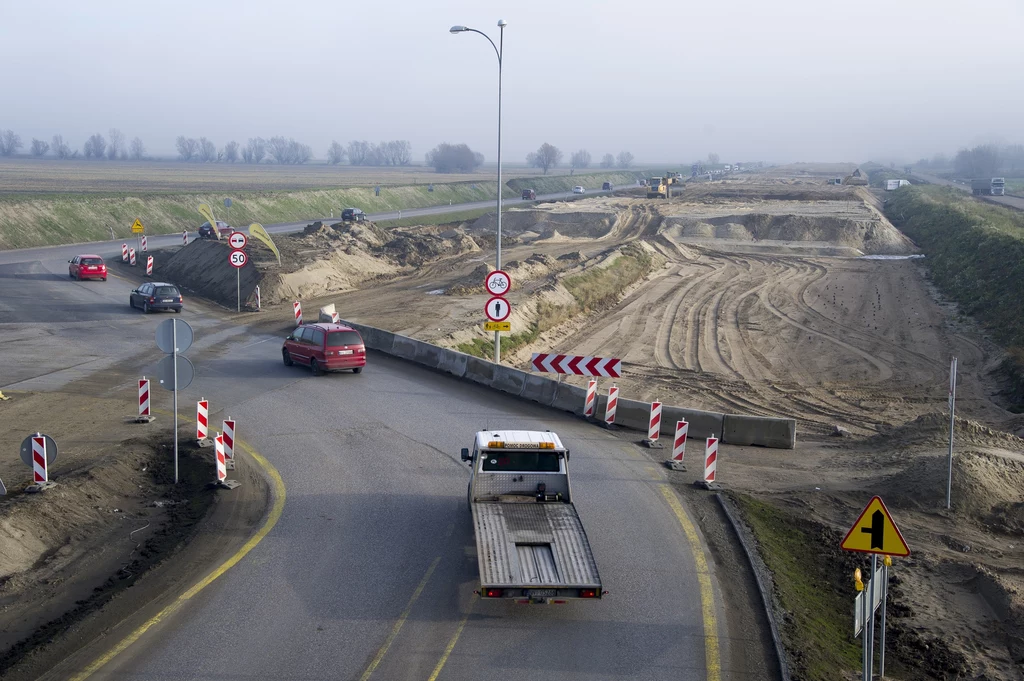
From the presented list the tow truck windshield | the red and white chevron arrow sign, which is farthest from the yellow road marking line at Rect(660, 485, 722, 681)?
the red and white chevron arrow sign

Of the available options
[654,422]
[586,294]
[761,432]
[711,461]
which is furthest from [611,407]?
[586,294]

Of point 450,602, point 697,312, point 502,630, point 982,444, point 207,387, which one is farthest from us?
point 697,312

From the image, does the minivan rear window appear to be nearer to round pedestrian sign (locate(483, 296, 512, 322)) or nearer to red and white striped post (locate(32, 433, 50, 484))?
round pedestrian sign (locate(483, 296, 512, 322))

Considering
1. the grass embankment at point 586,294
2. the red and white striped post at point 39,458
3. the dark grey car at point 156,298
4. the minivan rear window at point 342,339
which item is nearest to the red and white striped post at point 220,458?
the red and white striped post at point 39,458

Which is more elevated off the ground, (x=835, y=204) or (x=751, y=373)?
(x=835, y=204)

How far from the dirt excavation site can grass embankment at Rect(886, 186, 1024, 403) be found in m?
0.96

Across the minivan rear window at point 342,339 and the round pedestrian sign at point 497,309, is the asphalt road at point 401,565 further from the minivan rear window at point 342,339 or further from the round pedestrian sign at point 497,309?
the round pedestrian sign at point 497,309

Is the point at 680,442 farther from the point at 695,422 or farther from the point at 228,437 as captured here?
the point at 228,437

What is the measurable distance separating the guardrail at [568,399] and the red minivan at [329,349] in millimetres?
2070

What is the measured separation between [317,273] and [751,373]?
70.1 feet

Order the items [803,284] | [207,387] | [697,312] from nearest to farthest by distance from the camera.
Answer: [207,387]
[697,312]
[803,284]

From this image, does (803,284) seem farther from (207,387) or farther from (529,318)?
(207,387)

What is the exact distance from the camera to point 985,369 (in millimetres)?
29547

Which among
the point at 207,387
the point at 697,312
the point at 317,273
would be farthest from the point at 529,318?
the point at 207,387
